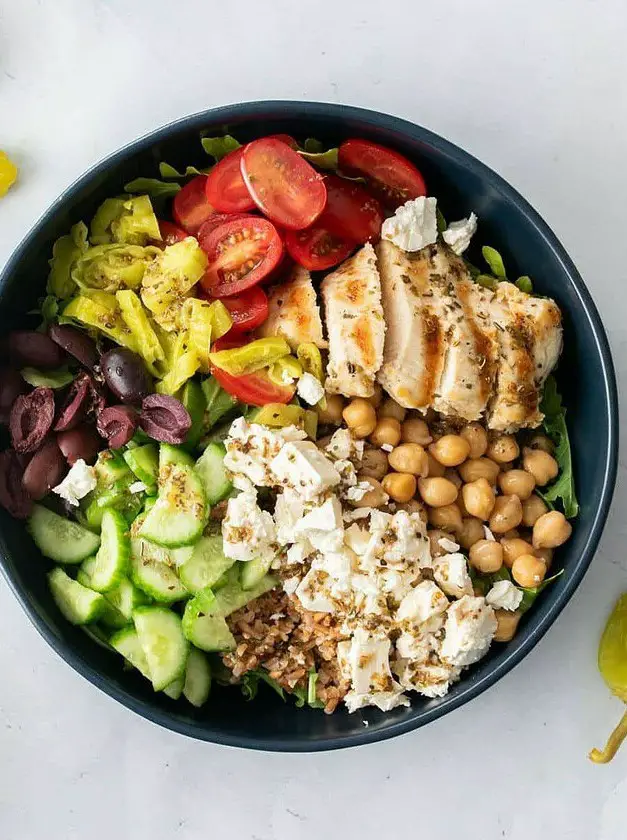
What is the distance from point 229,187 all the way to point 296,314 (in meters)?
0.47

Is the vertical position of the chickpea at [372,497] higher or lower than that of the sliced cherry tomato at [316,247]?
lower

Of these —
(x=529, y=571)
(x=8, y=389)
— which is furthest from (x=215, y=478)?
(x=529, y=571)

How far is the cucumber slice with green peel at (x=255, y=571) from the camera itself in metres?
2.85

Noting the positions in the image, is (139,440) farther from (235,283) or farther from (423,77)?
(423,77)

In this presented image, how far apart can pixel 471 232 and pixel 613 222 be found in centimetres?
62

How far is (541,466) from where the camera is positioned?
9.82 ft

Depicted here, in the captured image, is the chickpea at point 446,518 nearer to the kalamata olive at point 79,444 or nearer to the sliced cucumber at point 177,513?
the sliced cucumber at point 177,513

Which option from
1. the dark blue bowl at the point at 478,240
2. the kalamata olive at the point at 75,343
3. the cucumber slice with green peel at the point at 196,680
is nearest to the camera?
the dark blue bowl at the point at 478,240

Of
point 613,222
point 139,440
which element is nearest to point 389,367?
point 139,440

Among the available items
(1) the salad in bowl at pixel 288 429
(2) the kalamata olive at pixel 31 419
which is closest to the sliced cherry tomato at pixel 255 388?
(1) the salad in bowl at pixel 288 429

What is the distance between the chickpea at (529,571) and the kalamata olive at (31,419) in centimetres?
159

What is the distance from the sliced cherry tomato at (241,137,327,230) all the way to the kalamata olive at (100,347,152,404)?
0.64m

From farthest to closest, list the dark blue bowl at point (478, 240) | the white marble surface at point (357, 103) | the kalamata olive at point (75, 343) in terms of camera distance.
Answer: the white marble surface at point (357, 103) < the kalamata olive at point (75, 343) < the dark blue bowl at point (478, 240)

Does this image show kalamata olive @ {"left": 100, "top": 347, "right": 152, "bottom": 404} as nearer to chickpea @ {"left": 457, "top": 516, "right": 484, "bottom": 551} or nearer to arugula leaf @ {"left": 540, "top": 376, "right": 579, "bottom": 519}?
chickpea @ {"left": 457, "top": 516, "right": 484, "bottom": 551}
